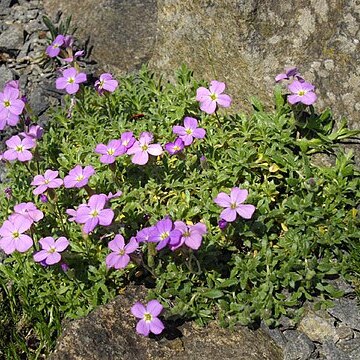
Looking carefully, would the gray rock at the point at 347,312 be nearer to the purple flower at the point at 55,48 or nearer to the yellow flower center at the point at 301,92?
the yellow flower center at the point at 301,92

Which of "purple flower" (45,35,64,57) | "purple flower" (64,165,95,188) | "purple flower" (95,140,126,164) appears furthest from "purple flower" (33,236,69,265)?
"purple flower" (45,35,64,57)

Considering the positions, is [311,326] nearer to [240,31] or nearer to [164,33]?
[240,31]

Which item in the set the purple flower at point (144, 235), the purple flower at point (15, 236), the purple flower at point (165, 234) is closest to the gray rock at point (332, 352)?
the purple flower at point (165, 234)

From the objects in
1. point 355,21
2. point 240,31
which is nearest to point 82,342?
point 240,31

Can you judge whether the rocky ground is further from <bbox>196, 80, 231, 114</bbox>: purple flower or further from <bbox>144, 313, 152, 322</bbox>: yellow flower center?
<bbox>196, 80, 231, 114</bbox>: purple flower

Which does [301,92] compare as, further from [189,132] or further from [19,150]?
[19,150]

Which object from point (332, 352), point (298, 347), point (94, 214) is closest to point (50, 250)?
point (94, 214)

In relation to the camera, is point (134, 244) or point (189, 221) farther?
point (189, 221)
